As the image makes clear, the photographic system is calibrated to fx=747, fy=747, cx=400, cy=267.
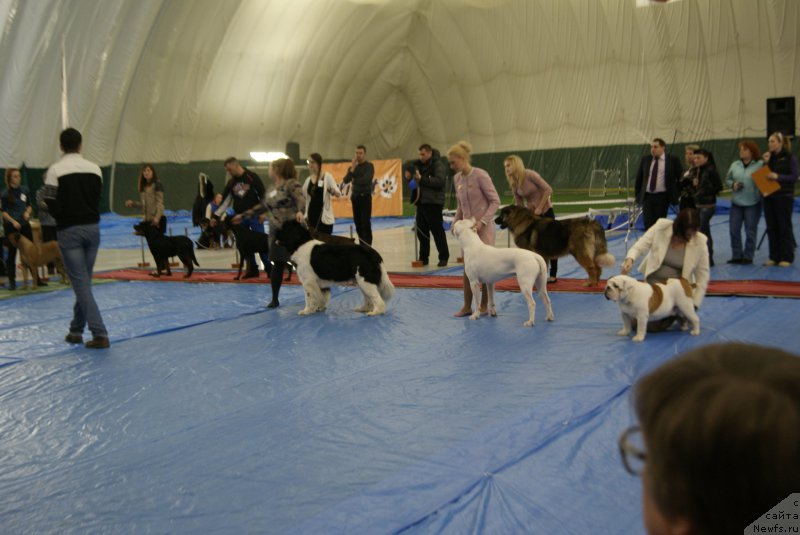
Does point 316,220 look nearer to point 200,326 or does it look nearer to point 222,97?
point 200,326

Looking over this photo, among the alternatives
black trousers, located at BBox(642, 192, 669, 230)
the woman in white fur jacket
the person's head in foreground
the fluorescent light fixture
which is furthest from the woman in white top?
the fluorescent light fixture

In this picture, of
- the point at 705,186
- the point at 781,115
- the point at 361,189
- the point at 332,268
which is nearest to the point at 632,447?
the point at 332,268

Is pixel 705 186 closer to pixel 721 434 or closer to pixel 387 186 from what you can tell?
pixel 721 434

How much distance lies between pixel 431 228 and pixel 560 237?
9.53 ft

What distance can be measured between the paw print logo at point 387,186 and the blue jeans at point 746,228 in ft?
43.1

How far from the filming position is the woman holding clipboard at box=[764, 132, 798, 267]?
32.5 ft

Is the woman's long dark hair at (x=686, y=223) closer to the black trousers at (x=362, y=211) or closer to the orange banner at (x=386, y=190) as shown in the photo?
the black trousers at (x=362, y=211)

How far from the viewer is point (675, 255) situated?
6.69 meters

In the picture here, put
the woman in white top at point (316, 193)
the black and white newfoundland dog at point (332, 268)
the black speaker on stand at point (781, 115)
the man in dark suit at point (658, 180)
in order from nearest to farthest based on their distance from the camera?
1. the black and white newfoundland dog at point (332, 268)
2. the man in dark suit at point (658, 180)
3. the woman in white top at point (316, 193)
4. the black speaker on stand at point (781, 115)

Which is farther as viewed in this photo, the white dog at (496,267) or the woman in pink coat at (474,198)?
the woman in pink coat at (474,198)

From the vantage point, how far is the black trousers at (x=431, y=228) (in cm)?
1145

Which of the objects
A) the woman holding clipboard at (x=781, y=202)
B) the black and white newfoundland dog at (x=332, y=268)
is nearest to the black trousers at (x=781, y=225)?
the woman holding clipboard at (x=781, y=202)

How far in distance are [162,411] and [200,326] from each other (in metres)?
3.02

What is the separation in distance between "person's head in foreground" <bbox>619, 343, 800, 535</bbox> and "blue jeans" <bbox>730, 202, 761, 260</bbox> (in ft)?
34.5
